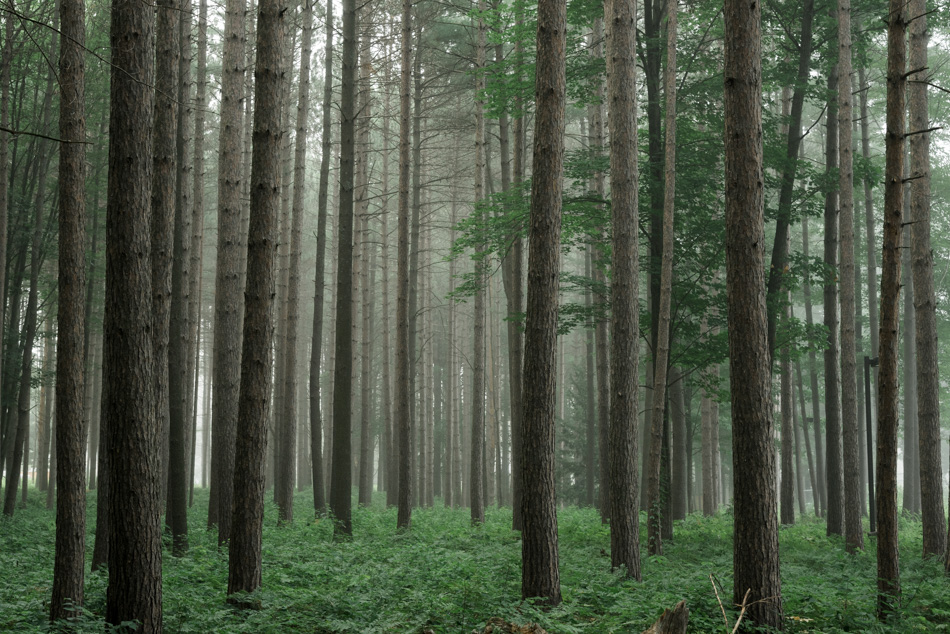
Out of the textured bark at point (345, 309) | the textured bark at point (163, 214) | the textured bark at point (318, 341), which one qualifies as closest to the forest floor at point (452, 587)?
the textured bark at point (345, 309)

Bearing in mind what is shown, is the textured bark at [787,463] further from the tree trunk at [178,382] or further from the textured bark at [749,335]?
the tree trunk at [178,382]

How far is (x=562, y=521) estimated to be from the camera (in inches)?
688

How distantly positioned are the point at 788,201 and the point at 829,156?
3.04m

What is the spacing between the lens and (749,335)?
20.6 feet

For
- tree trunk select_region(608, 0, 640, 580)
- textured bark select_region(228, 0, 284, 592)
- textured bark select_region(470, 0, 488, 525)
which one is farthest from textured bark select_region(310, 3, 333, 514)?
textured bark select_region(228, 0, 284, 592)

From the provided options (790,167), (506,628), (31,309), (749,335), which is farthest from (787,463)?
(31,309)

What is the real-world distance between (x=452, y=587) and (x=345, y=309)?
5766 millimetres

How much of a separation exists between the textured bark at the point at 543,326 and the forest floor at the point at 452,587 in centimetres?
48

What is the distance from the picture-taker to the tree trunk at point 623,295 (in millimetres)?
9383

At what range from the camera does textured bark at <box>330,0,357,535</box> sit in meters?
12.4

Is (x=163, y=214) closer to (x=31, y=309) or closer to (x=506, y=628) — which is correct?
(x=506, y=628)

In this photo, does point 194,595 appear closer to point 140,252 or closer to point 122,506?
point 122,506

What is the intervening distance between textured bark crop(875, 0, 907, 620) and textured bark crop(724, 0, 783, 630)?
123 centimetres

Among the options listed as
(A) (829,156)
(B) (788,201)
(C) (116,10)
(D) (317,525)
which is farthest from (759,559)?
(A) (829,156)
